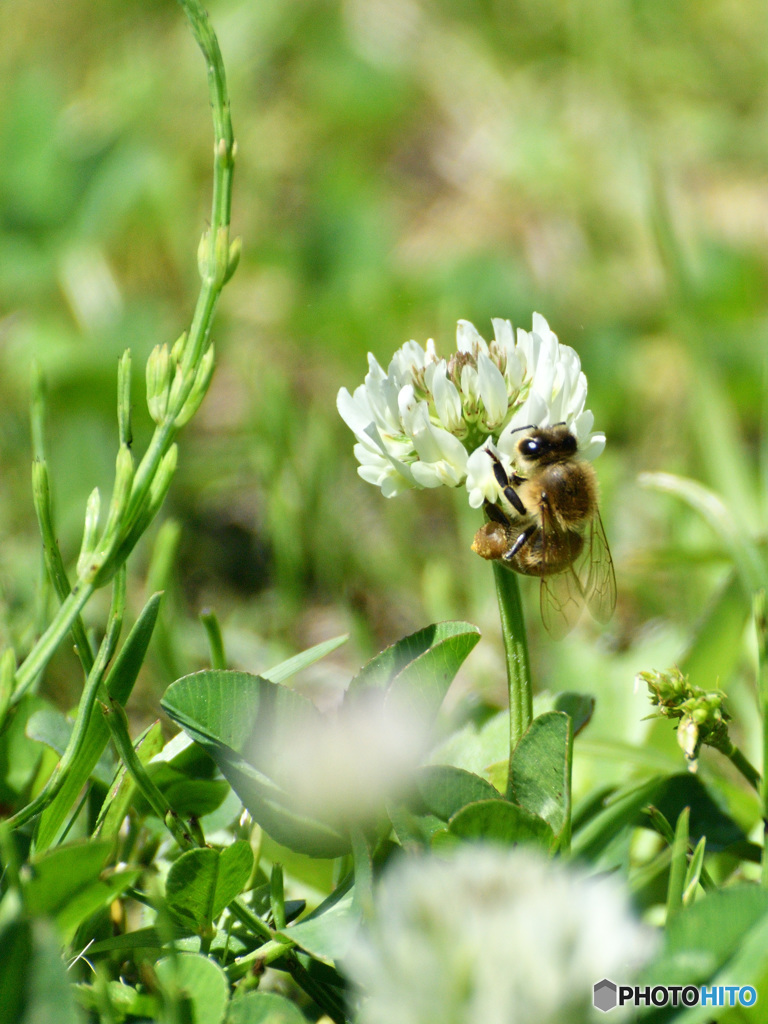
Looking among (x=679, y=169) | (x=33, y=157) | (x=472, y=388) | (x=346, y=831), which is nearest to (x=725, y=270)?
(x=679, y=169)

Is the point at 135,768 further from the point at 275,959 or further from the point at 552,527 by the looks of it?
the point at 552,527

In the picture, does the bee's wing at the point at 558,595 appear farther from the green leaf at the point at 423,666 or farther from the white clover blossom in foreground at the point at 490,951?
the white clover blossom in foreground at the point at 490,951

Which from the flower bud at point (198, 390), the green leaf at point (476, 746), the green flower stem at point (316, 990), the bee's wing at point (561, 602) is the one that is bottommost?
the green flower stem at point (316, 990)

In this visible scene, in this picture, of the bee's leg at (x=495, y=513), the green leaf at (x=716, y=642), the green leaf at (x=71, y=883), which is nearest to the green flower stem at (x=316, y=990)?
the green leaf at (x=71, y=883)

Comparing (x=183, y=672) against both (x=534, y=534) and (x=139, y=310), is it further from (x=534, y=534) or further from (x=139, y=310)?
(x=139, y=310)

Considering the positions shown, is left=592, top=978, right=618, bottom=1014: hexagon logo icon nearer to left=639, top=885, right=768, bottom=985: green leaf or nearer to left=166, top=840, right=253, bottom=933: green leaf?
left=639, top=885, right=768, bottom=985: green leaf

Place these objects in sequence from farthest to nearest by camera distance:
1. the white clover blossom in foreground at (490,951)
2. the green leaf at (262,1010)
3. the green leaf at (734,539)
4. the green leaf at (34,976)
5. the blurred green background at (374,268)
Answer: the blurred green background at (374,268) → the green leaf at (734,539) → the green leaf at (262,1010) → the green leaf at (34,976) → the white clover blossom in foreground at (490,951)

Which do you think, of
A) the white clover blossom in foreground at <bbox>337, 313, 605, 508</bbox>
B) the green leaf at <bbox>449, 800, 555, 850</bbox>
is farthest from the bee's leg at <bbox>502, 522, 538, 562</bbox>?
the green leaf at <bbox>449, 800, 555, 850</bbox>
